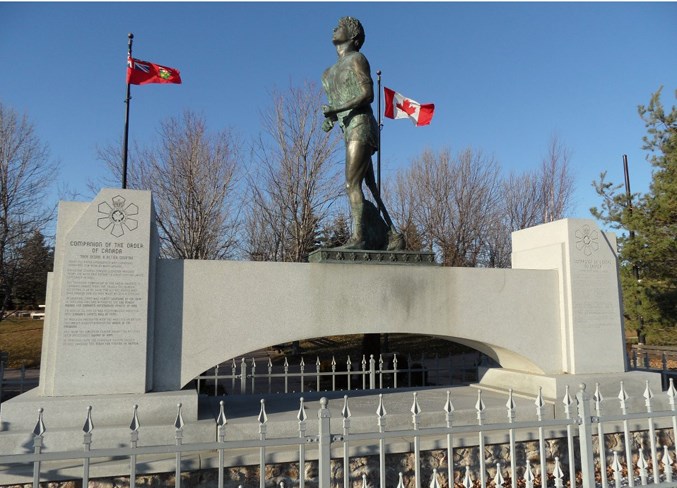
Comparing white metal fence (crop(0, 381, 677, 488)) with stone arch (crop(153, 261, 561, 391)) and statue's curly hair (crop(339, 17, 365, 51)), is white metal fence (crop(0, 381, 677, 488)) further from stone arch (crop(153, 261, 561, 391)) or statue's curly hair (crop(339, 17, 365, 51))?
statue's curly hair (crop(339, 17, 365, 51))

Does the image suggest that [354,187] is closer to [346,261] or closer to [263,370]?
[346,261]

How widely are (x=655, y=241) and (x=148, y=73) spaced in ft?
50.8

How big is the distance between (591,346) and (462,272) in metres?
2.34

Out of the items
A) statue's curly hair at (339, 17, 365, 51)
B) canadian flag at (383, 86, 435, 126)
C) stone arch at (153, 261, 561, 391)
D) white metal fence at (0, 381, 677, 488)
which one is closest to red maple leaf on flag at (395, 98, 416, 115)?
canadian flag at (383, 86, 435, 126)

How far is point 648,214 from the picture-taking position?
15.2m

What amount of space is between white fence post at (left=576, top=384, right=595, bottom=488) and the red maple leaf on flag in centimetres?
1333

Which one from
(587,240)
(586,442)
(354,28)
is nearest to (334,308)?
(586,442)

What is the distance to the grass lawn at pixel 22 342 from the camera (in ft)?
68.7

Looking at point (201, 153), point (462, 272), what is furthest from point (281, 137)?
point (462, 272)

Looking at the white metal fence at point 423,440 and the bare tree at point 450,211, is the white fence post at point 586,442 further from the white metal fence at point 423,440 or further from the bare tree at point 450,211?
the bare tree at point 450,211

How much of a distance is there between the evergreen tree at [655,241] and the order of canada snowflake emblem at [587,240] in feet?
26.8

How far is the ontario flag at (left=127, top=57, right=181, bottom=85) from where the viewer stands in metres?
14.0

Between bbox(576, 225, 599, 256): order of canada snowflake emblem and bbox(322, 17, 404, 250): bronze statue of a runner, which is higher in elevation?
bbox(322, 17, 404, 250): bronze statue of a runner

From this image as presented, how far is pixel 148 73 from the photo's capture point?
14266mm
